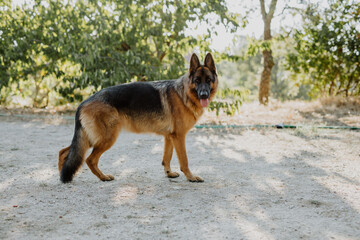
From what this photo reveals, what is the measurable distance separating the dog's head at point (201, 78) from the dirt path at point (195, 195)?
121 centimetres

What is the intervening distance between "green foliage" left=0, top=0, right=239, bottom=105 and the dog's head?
529 centimetres

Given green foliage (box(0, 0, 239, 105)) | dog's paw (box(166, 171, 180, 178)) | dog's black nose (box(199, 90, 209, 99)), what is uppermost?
green foliage (box(0, 0, 239, 105))

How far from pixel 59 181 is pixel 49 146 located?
9.03 ft

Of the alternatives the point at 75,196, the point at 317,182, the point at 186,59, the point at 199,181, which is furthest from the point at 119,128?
the point at 186,59

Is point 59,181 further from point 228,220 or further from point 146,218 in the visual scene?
point 228,220

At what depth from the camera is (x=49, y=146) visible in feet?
22.5

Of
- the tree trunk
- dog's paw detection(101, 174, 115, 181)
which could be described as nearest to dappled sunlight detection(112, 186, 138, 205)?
dog's paw detection(101, 174, 115, 181)

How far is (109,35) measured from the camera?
9.88 m

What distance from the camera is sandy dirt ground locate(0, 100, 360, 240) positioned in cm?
283

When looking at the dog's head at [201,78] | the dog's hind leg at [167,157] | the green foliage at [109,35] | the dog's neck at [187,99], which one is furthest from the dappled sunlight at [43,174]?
the green foliage at [109,35]

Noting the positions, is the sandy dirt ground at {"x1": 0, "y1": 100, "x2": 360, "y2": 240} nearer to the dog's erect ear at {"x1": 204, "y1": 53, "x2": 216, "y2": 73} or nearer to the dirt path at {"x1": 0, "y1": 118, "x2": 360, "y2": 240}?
the dirt path at {"x1": 0, "y1": 118, "x2": 360, "y2": 240}

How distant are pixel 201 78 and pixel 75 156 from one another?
2.02 meters

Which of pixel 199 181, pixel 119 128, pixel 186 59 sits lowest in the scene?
pixel 199 181

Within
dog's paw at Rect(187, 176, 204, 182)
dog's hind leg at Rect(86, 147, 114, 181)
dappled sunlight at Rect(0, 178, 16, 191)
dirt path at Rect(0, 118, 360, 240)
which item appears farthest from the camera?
dog's paw at Rect(187, 176, 204, 182)
